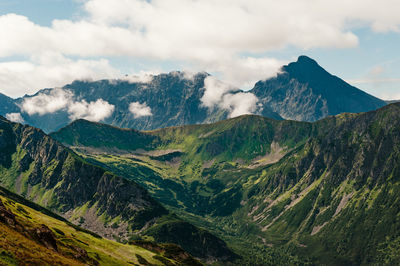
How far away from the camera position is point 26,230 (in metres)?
120

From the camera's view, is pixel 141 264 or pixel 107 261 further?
pixel 141 264

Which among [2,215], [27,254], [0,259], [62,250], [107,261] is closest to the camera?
[0,259]

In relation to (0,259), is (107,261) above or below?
below

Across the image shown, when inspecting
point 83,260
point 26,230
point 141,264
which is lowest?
point 141,264

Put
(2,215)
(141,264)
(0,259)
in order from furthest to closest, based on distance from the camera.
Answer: (141,264) < (2,215) < (0,259)

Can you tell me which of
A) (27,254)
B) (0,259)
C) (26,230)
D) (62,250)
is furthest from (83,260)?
(0,259)

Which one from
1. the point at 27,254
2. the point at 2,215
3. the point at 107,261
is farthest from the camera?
the point at 107,261

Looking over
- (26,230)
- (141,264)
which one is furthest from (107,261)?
(26,230)

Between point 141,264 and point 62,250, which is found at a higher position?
point 62,250

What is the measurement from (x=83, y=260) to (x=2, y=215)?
1321 inches

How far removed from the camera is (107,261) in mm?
167625

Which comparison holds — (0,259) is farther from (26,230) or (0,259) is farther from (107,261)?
(107,261)

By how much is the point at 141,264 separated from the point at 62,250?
70.1m

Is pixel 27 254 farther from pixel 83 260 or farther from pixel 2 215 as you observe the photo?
pixel 83 260
